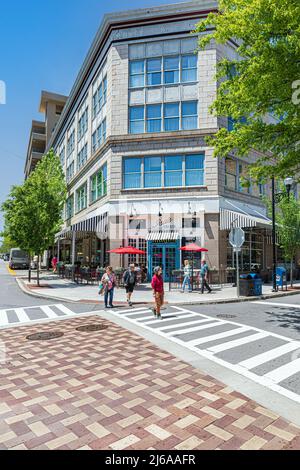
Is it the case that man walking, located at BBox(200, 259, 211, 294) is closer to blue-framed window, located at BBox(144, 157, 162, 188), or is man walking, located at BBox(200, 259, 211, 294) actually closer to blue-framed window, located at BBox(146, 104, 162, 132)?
blue-framed window, located at BBox(144, 157, 162, 188)

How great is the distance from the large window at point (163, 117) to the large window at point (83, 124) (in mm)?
9436

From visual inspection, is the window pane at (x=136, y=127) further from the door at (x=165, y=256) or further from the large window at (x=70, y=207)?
the large window at (x=70, y=207)

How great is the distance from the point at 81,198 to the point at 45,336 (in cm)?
2816

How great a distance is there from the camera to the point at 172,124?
80.1ft

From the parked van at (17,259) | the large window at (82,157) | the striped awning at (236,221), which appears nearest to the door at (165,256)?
the striped awning at (236,221)

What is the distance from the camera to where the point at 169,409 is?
4172 millimetres

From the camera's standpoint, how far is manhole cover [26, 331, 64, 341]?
8.03m

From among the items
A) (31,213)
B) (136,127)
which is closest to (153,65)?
(136,127)

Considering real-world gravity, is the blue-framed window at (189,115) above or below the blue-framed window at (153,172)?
above

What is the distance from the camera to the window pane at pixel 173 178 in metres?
24.0

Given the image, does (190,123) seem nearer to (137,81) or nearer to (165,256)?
(137,81)

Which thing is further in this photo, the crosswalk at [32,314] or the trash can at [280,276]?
the trash can at [280,276]

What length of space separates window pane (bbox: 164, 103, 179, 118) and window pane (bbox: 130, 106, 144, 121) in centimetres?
191

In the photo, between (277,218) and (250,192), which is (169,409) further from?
(250,192)
